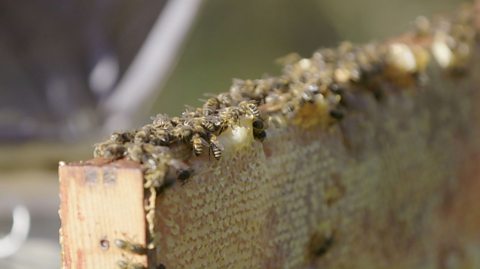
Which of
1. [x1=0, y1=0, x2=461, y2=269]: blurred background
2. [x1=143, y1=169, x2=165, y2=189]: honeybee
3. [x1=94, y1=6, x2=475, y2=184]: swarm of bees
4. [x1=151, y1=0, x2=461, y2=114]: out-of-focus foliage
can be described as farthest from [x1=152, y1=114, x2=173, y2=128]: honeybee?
[x1=151, y1=0, x2=461, y2=114]: out-of-focus foliage

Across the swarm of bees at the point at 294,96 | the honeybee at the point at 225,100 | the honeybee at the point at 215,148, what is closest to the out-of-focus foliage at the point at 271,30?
the swarm of bees at the point at 294,96

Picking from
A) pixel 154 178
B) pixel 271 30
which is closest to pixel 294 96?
pixel 154 178

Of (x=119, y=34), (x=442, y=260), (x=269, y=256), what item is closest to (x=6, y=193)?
(x=119, y=34)

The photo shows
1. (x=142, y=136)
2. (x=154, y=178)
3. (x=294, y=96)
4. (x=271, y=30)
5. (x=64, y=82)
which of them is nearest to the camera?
(x=154, y=178)

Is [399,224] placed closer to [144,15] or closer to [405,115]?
[405,115]

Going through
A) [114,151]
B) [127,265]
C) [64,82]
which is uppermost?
[64,82]

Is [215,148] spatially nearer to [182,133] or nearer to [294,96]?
[182,133]
